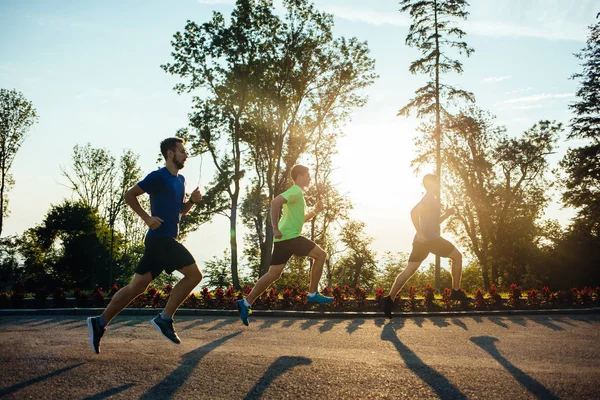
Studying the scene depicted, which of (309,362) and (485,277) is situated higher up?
(485,277)

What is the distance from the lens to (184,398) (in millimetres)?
3271

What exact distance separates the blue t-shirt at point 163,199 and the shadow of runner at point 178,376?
Answer: 4.19 ft

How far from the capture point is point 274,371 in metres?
4.05

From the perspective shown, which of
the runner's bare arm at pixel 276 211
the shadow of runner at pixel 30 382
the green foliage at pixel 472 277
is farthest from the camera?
the green foliage at pixel 472 277

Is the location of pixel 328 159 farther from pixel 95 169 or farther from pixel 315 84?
pixel 95 169

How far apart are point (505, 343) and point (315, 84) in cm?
1978

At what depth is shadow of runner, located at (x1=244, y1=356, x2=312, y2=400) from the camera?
3408 millimetres

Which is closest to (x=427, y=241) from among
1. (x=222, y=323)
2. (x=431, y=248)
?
(x=431, y=248)

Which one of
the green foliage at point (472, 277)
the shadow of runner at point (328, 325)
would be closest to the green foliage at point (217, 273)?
the shadow of runner at point (328, 325)

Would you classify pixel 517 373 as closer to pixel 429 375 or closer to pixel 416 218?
pixel 429 375

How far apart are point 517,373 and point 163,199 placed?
3724 millimetres

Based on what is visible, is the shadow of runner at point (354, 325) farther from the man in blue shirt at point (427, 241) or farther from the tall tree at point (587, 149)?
the tall tree at point (587, 149)

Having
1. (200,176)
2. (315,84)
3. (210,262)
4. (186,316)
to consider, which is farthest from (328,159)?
(200,176)

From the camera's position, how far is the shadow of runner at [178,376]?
11.0ft
